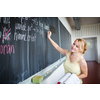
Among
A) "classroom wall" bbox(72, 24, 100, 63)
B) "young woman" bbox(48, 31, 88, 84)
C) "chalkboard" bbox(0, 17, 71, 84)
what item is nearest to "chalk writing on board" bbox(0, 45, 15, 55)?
"chalkboard" bbox(0, 17, 71, 84)

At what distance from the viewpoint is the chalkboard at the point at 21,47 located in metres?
0.94

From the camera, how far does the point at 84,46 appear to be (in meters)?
1.17

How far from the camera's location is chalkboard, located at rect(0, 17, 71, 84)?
0.94 metres

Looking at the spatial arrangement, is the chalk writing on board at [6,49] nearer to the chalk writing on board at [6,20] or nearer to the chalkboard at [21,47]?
the chalkboard at [21,47]

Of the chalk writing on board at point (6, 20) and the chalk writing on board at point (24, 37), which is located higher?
the chalk writing on board at point (6, 20)

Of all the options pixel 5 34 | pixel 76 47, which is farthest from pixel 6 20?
pixel 76 47

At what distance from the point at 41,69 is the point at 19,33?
635mm

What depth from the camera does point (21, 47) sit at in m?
1.06

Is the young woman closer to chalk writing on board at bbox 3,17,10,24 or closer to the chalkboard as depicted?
the chalkboard

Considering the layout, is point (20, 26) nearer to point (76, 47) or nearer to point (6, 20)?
point (6, 20)

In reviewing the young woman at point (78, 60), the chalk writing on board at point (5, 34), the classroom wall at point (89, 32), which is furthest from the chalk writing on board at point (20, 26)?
the classroom wall at point (89, 32)
